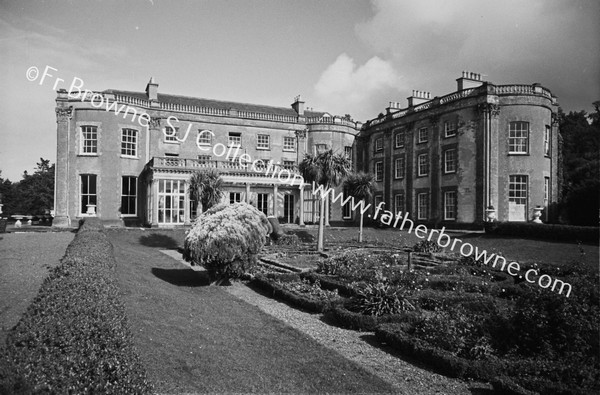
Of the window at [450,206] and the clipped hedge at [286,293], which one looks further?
the window at [450,206]

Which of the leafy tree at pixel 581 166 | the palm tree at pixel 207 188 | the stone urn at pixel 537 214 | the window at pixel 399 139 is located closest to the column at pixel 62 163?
the palm tree at pixel 207 188

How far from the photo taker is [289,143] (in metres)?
38.1

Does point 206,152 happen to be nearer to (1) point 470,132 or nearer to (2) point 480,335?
(1) point 470,132

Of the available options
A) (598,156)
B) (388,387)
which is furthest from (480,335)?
(598,156)

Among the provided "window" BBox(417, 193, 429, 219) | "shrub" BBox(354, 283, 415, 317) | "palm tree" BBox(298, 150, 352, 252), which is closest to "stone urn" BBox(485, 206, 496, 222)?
"window" BBox(417, 193, 429, 219)

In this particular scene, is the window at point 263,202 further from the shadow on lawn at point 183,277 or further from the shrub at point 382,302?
the shrub at point 382,302

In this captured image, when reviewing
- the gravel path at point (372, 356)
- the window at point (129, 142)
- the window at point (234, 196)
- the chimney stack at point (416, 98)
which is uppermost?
the chimney stack at point (416, 98)

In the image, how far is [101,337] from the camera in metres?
4.39

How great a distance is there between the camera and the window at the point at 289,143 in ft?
124

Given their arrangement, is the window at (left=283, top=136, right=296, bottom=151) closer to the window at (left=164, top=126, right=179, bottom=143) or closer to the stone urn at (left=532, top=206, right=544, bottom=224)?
the window at (left=164, top=126, right=179, bottom=143)

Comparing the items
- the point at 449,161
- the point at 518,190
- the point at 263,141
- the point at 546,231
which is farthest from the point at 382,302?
the point at 263,141

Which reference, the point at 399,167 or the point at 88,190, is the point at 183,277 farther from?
the point at 399,167

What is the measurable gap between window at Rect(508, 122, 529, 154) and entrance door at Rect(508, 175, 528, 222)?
1842 millimetres

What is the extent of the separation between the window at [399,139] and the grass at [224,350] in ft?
92.0
